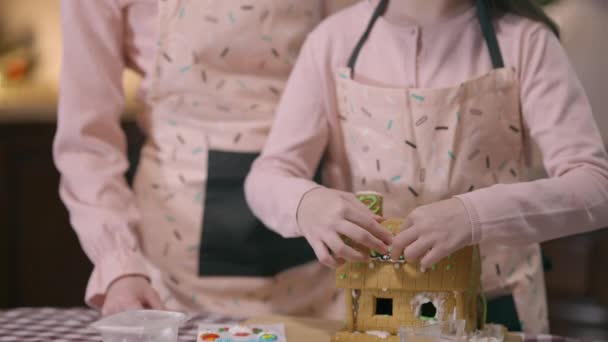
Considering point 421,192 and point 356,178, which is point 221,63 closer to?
point 356,178

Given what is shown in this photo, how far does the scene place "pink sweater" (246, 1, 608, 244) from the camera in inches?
44.5

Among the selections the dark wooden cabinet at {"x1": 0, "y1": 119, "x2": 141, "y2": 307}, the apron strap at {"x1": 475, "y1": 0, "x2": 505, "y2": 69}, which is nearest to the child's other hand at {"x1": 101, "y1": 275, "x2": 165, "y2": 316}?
the apron strap at {"x1": 475, "y1": 0, "x2": 505, "y2": 69}

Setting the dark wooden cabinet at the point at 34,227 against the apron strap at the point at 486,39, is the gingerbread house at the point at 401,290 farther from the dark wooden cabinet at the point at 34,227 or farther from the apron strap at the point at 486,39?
the dark wooden cabinet at the point at 34,227

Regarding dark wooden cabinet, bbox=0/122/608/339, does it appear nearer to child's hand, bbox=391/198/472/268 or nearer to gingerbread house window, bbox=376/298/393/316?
gingerbread house window, bbox=376/298/393/316

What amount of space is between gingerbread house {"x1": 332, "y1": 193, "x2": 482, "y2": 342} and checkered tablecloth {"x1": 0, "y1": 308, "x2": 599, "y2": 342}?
0.16 m

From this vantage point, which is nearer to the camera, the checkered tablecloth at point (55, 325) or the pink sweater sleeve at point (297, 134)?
the checkered tablecloth at point (55, 325)

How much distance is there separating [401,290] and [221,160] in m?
0.50

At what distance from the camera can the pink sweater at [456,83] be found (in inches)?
44.5

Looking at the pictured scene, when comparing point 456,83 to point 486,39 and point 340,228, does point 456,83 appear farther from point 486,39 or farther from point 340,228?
point 340,228

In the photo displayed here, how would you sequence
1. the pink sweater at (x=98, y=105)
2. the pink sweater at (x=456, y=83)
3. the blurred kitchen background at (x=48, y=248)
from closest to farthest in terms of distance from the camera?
the pink sweater at (x=456, y=83)
the pink sweater at (x=98, y=105)
the blurred kitchen background at (x=48, y=248)

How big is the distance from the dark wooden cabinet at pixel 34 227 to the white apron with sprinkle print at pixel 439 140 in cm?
159

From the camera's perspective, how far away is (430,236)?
3.39ft

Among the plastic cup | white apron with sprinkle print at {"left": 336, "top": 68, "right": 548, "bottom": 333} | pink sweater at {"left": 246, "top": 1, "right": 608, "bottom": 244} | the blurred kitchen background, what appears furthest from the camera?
the blurred kitchen background

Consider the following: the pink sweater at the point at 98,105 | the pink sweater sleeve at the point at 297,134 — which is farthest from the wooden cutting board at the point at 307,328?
the pink sweater at the point at 98,105
